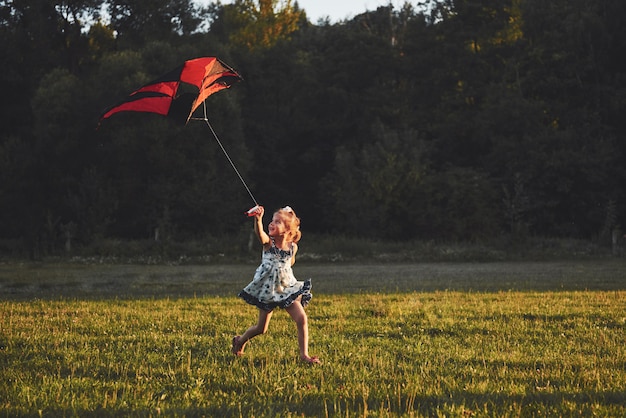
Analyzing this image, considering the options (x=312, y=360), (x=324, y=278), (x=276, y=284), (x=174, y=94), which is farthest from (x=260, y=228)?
(x=324, y=278)

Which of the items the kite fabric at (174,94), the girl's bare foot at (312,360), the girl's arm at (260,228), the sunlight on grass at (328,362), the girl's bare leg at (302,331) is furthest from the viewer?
the kite fabric at (174,94)

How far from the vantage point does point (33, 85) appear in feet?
167

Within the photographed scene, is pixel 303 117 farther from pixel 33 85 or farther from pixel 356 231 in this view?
pixel 33 85

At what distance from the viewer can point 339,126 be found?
55.4 meters

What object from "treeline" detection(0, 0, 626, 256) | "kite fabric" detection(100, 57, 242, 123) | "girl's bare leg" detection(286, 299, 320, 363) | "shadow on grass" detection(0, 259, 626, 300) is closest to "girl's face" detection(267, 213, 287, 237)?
"girl's bare leg" detection(286, 299, 320, 363)

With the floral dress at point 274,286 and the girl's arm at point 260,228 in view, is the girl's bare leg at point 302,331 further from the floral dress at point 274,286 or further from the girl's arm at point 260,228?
the girl's arm at point 260,228

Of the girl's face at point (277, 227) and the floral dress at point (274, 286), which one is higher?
the girl's face at point (277, 227)

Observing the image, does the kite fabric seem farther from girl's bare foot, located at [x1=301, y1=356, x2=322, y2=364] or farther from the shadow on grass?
the shadow on grass

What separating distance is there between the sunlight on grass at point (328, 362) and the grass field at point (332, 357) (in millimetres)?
22

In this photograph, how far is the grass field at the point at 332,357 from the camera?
583cm

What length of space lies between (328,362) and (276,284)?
110cm

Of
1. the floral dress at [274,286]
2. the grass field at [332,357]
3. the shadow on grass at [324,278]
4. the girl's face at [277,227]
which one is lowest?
the shadow on grass at [324,278]

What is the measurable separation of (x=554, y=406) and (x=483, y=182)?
134 feet

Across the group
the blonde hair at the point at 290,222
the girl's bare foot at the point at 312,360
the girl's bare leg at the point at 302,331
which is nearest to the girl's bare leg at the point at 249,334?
the girl's bare leg at the point at 302,331
